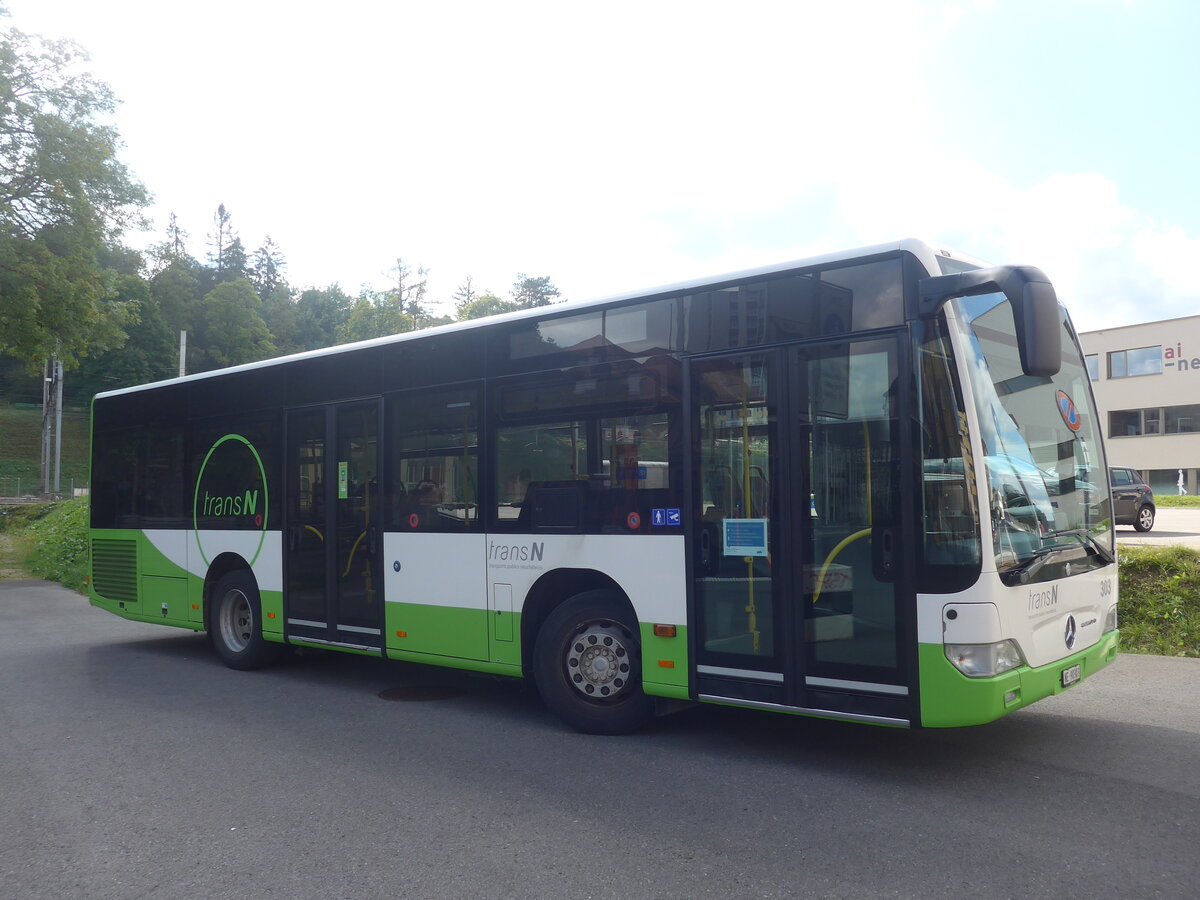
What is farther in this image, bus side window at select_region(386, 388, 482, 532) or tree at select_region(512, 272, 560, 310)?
tree at select_region(512, 272, 560, 310)

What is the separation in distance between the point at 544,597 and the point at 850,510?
100 inches

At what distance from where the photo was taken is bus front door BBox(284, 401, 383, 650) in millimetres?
8352

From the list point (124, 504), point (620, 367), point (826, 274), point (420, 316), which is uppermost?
point (420, 316)

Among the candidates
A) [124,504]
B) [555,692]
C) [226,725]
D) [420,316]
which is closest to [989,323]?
[555,692]

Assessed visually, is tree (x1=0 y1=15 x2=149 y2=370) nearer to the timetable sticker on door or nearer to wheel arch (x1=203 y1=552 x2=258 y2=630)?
wheel arch (x1=203 y1=552 x2=258 y2=630)

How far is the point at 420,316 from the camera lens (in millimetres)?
62500

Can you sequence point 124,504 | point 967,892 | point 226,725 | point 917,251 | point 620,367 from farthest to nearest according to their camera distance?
point 124,504 < point 226,725 < point 620,367 < point 917,251 < point 967,892

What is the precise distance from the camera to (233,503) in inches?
387

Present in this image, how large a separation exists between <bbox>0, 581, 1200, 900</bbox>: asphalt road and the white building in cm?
4521

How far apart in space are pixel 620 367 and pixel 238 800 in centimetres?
352

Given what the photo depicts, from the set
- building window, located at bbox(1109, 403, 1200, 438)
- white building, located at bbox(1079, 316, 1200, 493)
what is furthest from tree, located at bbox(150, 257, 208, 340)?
building window, located at bbox(1109, 403, 1200, 438)

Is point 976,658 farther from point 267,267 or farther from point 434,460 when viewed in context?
point 267,267

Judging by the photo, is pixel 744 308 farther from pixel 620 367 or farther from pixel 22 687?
pixel 22 687

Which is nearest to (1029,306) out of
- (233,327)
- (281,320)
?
(233,327)
